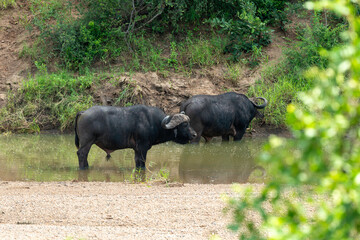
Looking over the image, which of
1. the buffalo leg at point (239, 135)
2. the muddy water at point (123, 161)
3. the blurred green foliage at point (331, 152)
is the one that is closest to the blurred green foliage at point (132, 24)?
the buffalo leg at point (239, 135)

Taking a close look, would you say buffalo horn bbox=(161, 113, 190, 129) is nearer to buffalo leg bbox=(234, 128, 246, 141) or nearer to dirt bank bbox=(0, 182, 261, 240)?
dirt bank bbox=(0, 182, 261, 240)

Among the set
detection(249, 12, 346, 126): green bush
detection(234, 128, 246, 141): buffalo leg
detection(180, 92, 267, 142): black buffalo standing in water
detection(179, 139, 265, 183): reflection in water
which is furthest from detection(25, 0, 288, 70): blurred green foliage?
detection(179, 139, 265, 183): reflection in water

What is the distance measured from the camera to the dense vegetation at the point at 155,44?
15.1 meters

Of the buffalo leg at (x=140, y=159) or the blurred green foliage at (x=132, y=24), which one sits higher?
the buffalo leg at (x=140, y=159)

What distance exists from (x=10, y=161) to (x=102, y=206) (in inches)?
212

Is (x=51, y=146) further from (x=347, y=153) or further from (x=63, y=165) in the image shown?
(x=347, y=153)

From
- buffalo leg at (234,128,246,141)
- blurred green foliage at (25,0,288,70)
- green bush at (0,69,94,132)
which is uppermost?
blurred green foliage at (25,0,288,70)

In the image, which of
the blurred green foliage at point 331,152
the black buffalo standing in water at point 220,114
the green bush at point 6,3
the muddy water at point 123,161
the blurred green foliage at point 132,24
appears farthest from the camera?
the green bush at point 6,3

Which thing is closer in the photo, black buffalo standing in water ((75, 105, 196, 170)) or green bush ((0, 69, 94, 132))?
black buffalo standing in water ((75, 105, 196, 170))

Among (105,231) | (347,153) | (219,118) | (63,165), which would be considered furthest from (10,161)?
(347,153)

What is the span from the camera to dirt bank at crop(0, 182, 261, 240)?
17.0ft

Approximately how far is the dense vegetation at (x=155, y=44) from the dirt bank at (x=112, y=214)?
7181 millimetres

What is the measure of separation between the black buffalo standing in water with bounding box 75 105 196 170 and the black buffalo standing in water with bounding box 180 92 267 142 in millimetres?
2246

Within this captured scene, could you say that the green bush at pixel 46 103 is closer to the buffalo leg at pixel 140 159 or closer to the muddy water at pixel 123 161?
the muddy water at pixel 123 161
